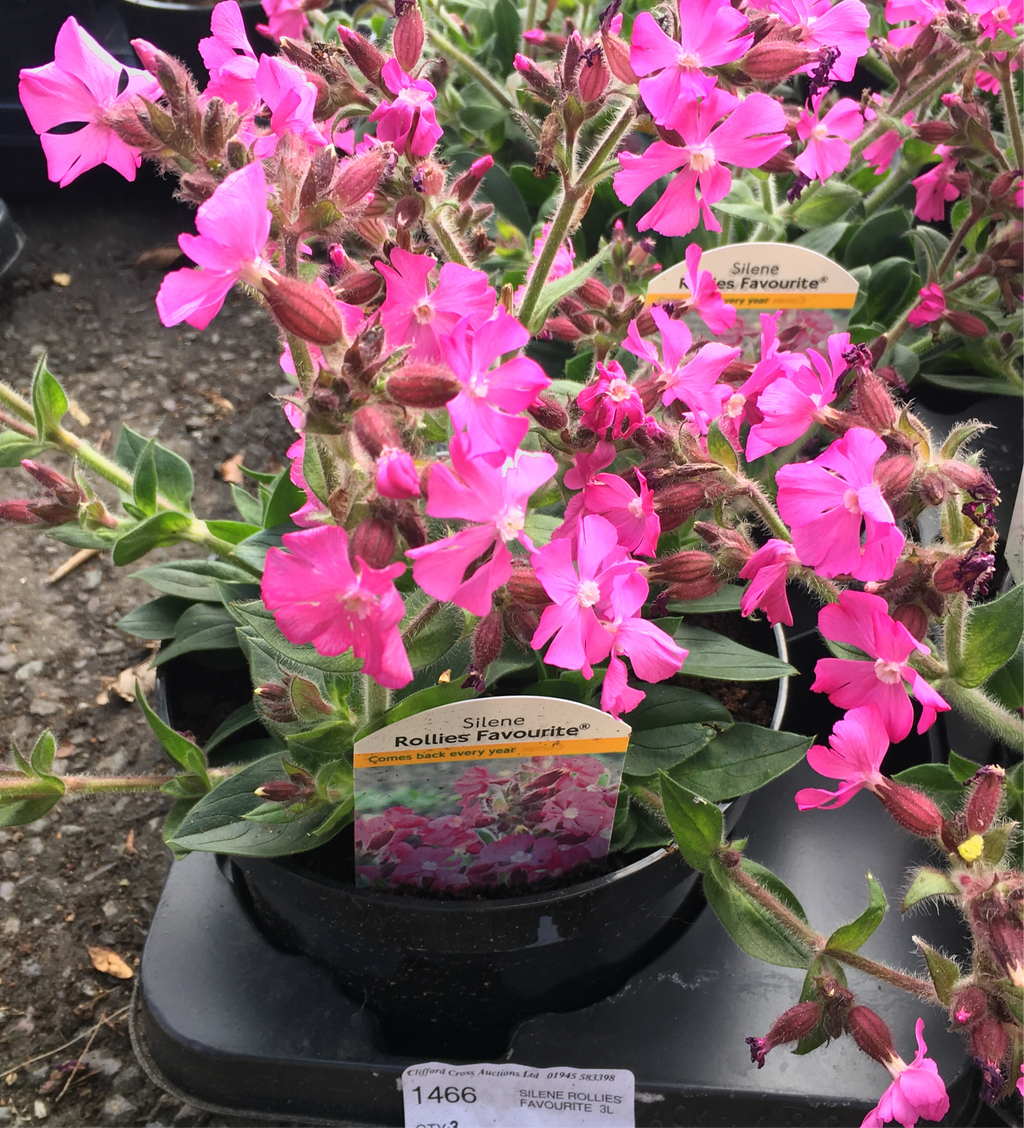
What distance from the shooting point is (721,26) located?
0.69 m

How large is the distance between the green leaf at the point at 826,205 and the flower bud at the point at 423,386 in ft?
3.10

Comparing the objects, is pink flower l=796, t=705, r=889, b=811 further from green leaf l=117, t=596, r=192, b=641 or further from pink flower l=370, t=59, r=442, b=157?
green leaf l=117, t=596, r=192, b=641

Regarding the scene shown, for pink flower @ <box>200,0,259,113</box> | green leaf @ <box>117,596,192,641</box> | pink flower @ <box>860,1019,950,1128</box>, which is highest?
pink flower @ <box>200,0,259,113</box>

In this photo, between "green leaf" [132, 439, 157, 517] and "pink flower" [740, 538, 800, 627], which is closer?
"pink flower" [740, 538, 800, 627]

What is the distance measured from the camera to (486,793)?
31.1 inches

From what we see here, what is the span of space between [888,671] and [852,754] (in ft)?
0.25

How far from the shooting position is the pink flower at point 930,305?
1.17 m

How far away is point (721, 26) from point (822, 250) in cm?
69

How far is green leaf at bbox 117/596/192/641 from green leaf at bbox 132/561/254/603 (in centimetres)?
3

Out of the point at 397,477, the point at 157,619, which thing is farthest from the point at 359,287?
the point at 157,619

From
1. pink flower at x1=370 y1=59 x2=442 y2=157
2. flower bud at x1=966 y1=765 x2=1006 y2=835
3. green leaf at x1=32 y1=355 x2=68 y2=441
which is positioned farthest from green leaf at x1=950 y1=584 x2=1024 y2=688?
green leaf at x1=32 y1=355 x2=68 y2=441

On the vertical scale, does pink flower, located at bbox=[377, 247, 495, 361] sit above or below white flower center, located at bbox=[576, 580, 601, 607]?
above

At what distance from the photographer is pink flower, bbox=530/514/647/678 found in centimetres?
62

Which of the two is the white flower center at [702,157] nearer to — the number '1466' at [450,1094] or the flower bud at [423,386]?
the flower bud at [423,386]
